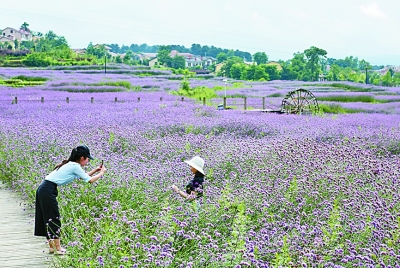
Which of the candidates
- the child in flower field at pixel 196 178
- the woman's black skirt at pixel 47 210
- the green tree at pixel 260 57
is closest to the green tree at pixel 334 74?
the green tree at pixel 260 57

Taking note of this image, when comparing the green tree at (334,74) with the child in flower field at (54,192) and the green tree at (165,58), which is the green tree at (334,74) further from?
the child in flower field at (54,192)

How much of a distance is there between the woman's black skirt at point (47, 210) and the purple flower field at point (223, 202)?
0.46 feet

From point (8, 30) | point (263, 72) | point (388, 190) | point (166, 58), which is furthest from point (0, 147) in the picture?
point (8, 30)

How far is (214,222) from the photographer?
4.52m

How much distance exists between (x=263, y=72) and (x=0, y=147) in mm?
51793

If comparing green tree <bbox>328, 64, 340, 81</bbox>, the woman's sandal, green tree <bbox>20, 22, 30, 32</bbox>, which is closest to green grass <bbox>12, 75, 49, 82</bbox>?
the woman's sandal

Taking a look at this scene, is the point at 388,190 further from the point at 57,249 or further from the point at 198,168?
the point at 57,249

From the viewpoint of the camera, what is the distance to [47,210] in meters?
4.75

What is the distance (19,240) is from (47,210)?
2.41 ft

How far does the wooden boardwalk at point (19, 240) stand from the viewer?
4660mm

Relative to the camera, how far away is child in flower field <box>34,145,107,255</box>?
4.74 metres

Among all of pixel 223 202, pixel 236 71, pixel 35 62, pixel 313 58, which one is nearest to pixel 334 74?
pixel 313 58

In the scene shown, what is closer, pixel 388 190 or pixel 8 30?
pixel 388 190

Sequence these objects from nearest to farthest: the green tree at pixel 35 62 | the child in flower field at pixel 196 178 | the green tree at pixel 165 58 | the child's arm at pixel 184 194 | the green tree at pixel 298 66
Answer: the child's arm at pixel 184 194 → the child in flower field at pixel 196 178 → the green tree at pixel 35 62 → the green tree at pixel 298 66 → the green tree at pixel 165 58
